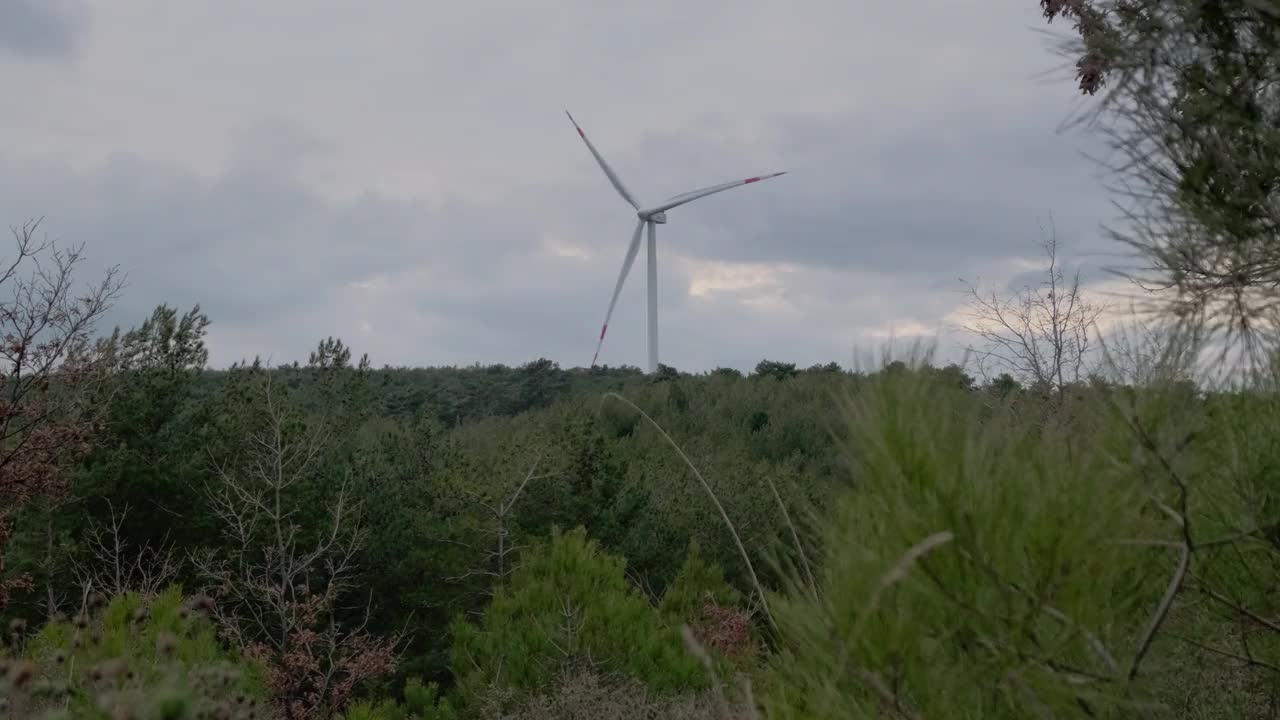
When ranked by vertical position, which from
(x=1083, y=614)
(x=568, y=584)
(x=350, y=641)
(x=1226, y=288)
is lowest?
(x=350, y=641)

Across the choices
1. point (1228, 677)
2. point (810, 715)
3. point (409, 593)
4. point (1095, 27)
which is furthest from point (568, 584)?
point (810, 715)

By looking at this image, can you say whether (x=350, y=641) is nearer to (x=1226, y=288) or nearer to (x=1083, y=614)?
(x=1226, y=288)

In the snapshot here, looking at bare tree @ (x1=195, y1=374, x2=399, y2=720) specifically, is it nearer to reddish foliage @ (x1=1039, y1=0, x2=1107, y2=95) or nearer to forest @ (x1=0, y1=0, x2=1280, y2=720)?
forest @ (x1=0, y1=0, x2=1280, y2=720)

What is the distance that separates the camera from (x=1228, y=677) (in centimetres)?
559

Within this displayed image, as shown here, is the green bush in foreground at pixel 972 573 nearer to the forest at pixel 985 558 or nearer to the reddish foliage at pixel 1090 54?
the forest at pixel 985 558

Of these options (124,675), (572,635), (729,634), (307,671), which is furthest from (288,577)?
(124,675)

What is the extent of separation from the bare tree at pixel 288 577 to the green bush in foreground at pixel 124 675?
3801 mm

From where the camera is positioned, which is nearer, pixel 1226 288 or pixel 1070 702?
pixel 1070 702

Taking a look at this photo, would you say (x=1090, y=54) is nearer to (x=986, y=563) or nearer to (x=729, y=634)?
(x=986, y=563)

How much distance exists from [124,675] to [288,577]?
33.4 ft

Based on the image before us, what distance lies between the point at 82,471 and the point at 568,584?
30.1 ft

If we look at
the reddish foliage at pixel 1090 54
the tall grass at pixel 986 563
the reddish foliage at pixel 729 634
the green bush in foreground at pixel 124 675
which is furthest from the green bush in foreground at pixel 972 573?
the reddish foliage at pixel 729 634

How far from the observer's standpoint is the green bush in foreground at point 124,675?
2.25 metres

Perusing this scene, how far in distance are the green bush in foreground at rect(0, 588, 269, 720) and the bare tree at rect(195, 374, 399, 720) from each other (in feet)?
12.5
